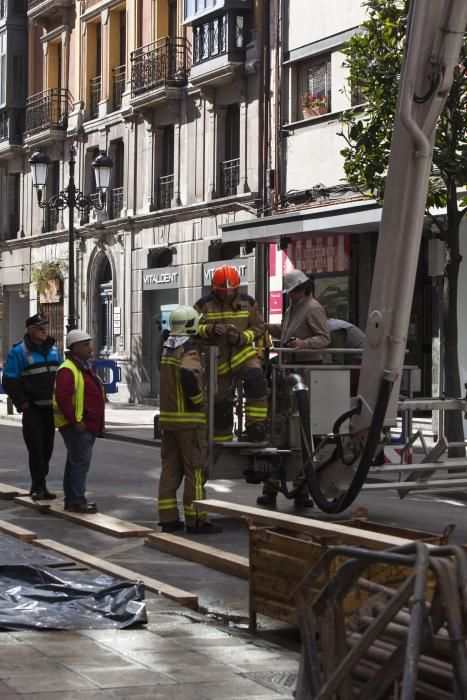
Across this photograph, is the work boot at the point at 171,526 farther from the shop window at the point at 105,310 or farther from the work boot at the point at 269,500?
the shop window at the point at 105,310

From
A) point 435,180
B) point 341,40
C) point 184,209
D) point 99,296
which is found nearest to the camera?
point 435,180

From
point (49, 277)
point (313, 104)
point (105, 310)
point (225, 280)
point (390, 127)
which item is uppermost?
point (313, 104)

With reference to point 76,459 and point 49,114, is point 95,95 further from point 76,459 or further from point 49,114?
point 76,459

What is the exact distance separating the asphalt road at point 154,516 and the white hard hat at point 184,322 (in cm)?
169

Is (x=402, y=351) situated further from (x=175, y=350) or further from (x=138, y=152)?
(x=138, y=152)

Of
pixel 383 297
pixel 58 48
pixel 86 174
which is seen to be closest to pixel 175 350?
pixel 383 297

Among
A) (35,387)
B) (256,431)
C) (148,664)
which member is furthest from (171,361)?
(148,664)

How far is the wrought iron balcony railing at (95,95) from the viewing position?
3700 centimetres

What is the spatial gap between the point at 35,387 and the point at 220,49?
59.8ft

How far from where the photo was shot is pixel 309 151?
26.6 meters

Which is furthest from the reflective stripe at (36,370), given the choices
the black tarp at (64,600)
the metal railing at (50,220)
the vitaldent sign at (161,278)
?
the metal railing at (50,220)

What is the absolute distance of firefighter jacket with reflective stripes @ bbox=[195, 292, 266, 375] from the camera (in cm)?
1137

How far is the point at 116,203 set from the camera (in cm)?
3534

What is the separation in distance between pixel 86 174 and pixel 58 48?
5328 mm
